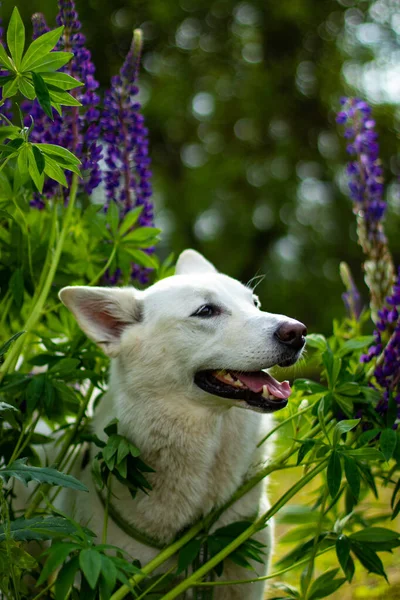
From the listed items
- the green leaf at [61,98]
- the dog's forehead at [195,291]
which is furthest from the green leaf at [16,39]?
the dog's forehead at [195,291]

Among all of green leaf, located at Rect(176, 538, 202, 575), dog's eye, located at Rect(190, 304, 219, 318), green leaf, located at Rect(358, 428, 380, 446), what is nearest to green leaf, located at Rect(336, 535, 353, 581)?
green leaf, located at Rect(358, 428, 380, 446)

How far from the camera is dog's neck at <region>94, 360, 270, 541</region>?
2.65 metres

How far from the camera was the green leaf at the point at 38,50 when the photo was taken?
82.1 inches

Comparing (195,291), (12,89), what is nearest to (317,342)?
(195,291)

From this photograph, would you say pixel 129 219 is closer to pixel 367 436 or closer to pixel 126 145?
pixel 126 145

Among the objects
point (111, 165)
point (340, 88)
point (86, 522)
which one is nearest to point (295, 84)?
point (340, 88)

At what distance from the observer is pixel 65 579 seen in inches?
77.4

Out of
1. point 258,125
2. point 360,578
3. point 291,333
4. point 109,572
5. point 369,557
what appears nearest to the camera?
point 109,572

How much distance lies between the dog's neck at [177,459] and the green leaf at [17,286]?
0.55m

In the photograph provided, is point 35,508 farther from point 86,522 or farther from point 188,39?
point 188,39

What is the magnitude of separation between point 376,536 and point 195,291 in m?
1.02

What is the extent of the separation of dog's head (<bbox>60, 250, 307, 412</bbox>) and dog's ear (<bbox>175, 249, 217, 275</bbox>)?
0.38m

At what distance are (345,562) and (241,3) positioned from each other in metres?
16.5

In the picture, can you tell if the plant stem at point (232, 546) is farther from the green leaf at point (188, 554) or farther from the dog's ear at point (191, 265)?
the dog's ear at point (191, 265)
